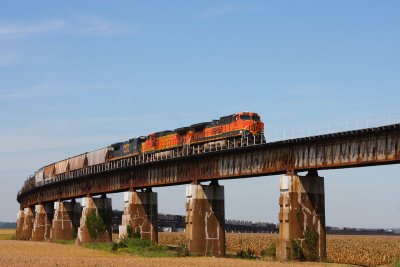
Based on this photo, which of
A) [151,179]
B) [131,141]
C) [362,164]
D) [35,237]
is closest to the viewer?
[362,164]

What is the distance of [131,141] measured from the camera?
250ft

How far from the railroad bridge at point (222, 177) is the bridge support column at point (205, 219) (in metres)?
0.09

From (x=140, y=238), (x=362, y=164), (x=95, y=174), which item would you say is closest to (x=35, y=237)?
(x=95, y=174)

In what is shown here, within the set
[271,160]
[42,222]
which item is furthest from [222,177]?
[42,222]

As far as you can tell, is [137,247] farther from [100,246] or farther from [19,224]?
[19,224]

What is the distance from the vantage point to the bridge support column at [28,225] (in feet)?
360

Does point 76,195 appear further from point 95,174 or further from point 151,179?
point 151,179

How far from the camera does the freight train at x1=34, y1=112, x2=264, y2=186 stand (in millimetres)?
57219

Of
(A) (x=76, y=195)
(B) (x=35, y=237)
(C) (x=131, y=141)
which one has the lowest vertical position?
(B) (x=35, y=237)

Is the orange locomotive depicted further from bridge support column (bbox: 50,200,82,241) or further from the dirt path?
bridge support column (bbox: 50,200,82,241)

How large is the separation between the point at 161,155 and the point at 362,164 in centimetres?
3022

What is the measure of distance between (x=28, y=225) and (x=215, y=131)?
61814mm

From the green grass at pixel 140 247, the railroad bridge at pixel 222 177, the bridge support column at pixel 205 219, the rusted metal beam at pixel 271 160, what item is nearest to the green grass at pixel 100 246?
the green grass at pixel 140 247

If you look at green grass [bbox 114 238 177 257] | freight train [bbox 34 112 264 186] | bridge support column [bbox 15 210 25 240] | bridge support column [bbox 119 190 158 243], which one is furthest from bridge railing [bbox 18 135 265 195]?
bridge support column [bbox 15 210 25 240]
